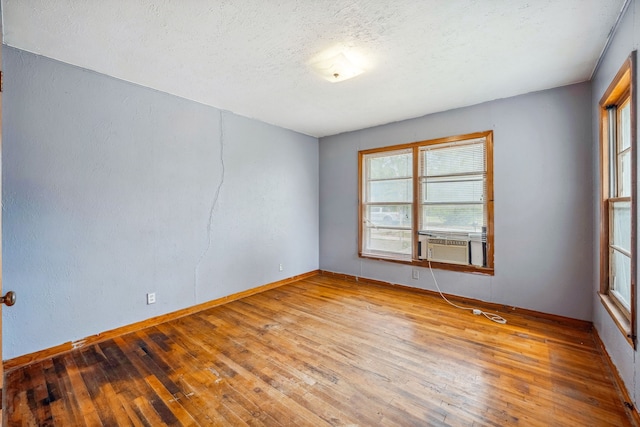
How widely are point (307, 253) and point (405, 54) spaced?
11.4 ft

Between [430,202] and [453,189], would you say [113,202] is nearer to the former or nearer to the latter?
[430,202]

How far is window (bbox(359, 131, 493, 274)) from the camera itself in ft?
11.6

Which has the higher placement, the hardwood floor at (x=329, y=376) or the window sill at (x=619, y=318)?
the window sill at (x=619, y=318)

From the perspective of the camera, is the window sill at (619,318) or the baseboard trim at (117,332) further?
the baseboard trim at (117,332)

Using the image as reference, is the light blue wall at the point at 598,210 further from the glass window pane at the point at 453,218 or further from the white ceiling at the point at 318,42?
the glass window pane at the point at 453,218

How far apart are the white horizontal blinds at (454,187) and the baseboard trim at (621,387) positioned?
1461 mm

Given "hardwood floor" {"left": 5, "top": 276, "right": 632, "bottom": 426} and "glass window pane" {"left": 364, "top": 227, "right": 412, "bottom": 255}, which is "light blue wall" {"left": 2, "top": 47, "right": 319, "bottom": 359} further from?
"glass window pane" {"left": 364, "top": 227, "right": 412, "bottom": 255}

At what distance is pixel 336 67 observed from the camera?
2.55 metres

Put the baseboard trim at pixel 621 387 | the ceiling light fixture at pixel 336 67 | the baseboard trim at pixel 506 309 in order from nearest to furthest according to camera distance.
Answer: the baseboard trim at pixel 621 387 → the ceiling light fixture at pixel 336 67 → the baseboard trim at pixel 506 309

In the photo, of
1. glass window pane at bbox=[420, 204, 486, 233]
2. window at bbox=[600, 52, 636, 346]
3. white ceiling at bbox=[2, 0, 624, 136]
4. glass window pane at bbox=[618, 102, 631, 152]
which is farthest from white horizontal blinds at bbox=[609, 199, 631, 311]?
white ceiling at bbox=[2, 0, 624, 136]

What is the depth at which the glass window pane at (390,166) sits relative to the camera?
4.22 meters

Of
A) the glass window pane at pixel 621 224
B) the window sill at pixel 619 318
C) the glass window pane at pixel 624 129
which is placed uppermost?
the glass window pane at pixel 624 129

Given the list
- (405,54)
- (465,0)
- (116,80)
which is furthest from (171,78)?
(465,0)

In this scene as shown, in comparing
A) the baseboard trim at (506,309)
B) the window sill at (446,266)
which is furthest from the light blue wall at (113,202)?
the baseboard trim at (506,309)
